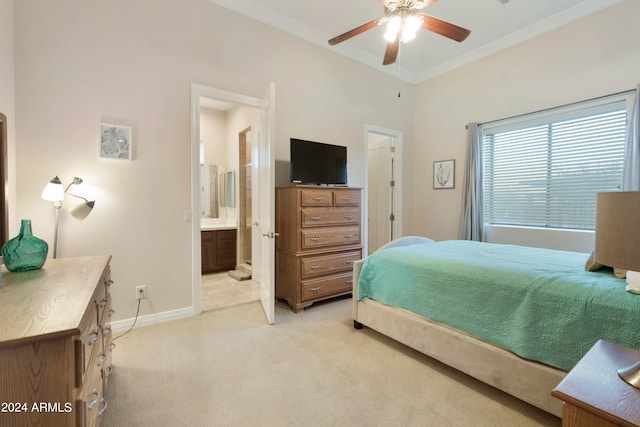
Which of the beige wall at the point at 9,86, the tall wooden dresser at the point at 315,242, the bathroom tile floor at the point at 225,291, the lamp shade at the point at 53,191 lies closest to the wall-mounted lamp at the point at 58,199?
the lamp shade at the point at 53,191

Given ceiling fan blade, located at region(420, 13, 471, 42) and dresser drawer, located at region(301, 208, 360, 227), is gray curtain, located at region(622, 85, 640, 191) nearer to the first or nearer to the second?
ceiling fan blade, located at region(420, 13, 471, 42)

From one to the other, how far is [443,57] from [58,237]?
528 cm

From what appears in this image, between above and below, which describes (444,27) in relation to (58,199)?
above

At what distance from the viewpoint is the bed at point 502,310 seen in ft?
4.75

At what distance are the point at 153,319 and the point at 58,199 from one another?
1.35m

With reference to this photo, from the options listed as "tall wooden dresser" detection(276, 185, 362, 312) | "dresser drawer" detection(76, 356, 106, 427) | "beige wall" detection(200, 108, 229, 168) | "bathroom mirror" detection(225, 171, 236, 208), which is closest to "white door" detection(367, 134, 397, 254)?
"tall wooden dresser" detection(276, 185, 362, 312)

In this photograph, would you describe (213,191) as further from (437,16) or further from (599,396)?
(599,396)

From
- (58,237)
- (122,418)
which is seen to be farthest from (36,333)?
(58,237)

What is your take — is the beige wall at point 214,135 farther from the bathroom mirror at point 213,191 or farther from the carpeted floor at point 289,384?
the carpeted floor at point 289,384

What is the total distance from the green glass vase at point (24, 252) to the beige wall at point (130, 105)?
1.19 metres

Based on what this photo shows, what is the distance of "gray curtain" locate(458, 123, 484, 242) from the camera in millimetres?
4145

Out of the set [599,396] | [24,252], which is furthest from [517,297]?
[24,252]

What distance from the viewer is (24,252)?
139cm

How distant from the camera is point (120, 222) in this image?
262 cm
